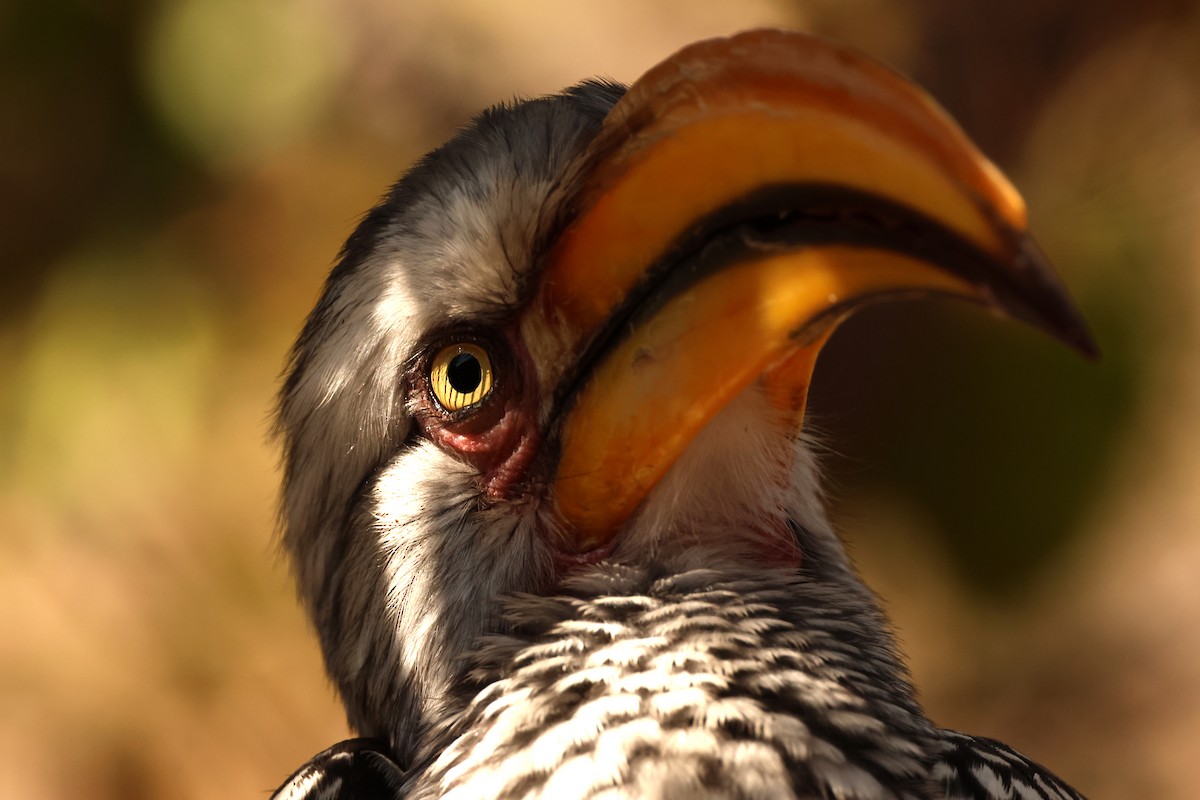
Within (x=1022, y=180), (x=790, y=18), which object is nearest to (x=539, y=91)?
(x=790, y=18)

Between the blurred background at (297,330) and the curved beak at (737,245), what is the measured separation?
3384mm

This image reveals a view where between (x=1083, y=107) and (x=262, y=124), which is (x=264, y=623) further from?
(x=1083, y=107)

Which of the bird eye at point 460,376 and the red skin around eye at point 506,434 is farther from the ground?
the bird eye at point 460,376

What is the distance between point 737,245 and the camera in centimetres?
163

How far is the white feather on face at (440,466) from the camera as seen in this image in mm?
1834

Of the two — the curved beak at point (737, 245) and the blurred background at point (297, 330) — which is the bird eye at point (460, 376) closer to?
the curved beak at point (737, 245)

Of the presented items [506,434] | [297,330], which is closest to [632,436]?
[506,434]

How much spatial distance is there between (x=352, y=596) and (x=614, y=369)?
601mm

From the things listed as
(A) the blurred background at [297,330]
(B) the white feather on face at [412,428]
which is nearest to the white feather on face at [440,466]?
(B) the white feather on face at [412,428]

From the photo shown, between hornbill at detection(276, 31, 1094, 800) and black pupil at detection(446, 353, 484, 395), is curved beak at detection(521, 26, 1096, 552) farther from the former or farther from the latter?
black pupil at detection(446, 353, 484, 395)

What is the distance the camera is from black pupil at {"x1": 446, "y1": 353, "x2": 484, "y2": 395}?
1.90 meters

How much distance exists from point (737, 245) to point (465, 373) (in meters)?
0.52

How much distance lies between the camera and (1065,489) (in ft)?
18.2

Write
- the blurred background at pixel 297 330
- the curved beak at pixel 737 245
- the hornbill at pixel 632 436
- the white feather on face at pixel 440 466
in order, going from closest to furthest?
A: the curved beak at pixel 737 245 < the hornbill at pixel 632 436 < the white feather on face at pixel 440 466 < the blurred background at pixel 297 330
